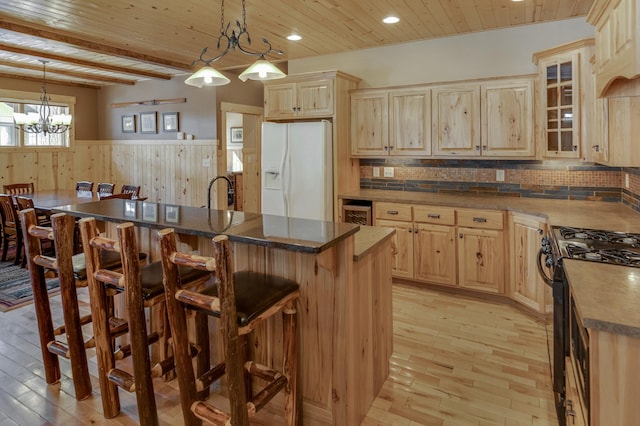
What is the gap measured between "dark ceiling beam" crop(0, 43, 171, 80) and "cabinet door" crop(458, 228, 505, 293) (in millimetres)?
5215

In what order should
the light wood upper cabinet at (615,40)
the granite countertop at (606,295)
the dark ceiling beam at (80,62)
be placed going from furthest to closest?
1. the dark ceiling beam at (80,62)
2. the light wood upper cabinet at (615,40)
3. the granite countertop at (606,295)

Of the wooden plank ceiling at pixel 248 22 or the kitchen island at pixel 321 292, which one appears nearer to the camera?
the kitchen island at pixel 321 292

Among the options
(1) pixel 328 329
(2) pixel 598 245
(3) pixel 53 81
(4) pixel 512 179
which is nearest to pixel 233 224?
(1) pixel 328 329

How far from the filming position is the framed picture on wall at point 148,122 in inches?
271

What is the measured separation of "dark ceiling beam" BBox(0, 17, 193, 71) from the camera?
383 centimetres

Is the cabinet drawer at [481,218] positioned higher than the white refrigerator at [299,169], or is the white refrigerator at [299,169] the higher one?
the white refrigerator at [299,169]

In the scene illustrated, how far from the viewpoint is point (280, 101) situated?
458cm

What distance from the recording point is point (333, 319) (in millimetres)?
1906

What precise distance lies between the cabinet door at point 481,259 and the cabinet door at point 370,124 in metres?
1.28

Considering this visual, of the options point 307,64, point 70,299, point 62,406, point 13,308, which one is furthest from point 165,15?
point 62,406

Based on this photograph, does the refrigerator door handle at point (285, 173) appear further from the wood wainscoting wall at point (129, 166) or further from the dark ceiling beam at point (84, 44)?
the dark ceiling beam at point (84, 44)

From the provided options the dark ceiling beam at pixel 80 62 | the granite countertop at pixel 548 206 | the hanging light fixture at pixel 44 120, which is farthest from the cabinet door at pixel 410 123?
the hanging light fixture at pixel 44 120

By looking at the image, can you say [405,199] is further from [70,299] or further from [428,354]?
[70,299]

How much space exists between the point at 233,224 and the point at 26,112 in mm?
6835
